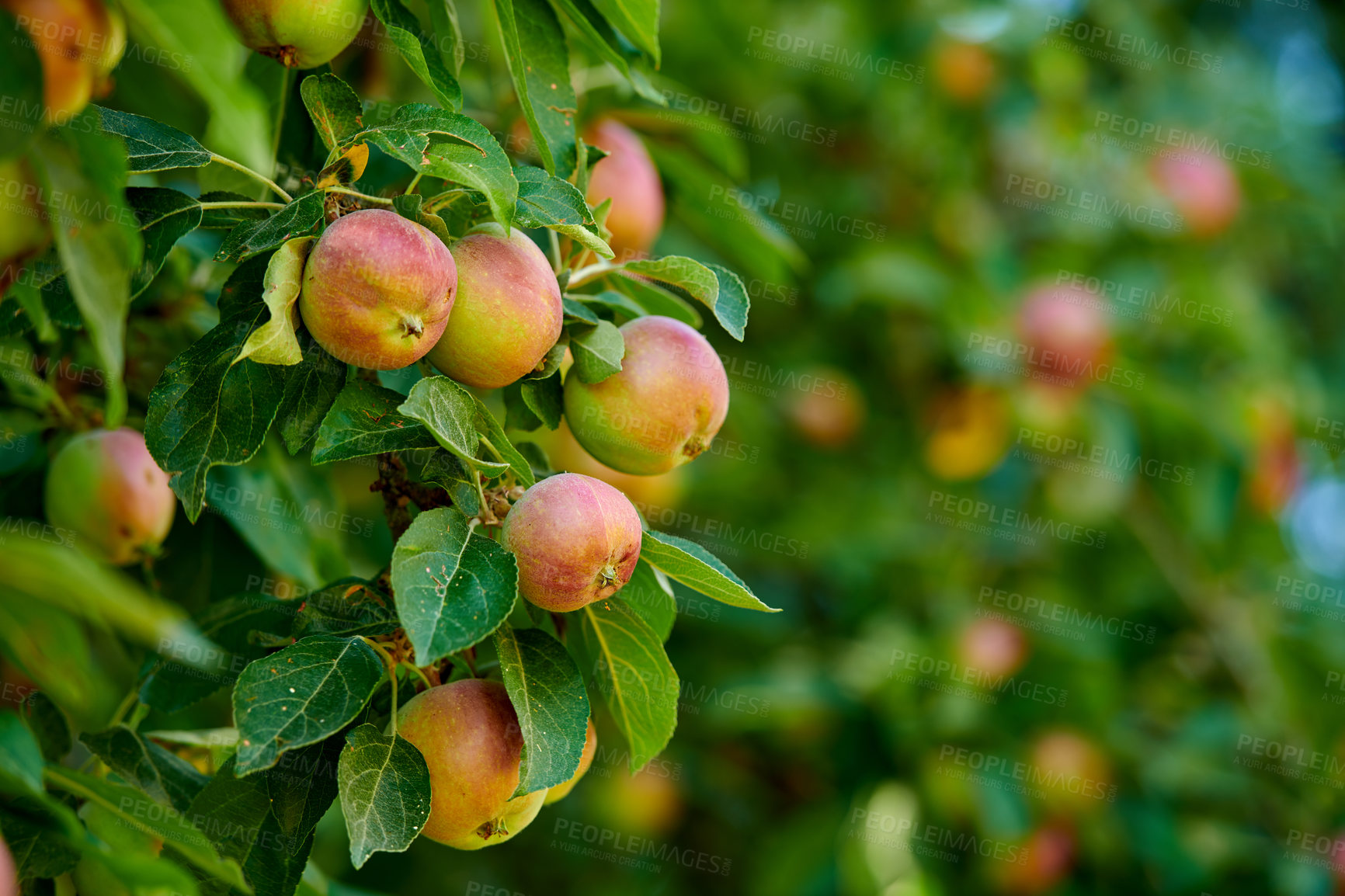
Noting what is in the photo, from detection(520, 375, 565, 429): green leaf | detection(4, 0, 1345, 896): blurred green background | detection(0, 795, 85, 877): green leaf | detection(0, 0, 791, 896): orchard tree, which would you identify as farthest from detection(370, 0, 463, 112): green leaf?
detection(4, 0, 1345, 896): blurred green background

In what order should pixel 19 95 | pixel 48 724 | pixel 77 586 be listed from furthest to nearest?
1. pixel 48 724
2. pixel 19 95
3. pixel 77 586

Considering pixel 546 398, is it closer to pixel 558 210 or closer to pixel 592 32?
pixel 558 210

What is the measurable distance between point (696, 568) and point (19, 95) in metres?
0.52

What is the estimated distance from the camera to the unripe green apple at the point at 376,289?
735mm

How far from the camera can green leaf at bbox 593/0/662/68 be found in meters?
0.99

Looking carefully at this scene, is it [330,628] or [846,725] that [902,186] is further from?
[330,628]

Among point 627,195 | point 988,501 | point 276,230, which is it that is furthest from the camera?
point 988,501

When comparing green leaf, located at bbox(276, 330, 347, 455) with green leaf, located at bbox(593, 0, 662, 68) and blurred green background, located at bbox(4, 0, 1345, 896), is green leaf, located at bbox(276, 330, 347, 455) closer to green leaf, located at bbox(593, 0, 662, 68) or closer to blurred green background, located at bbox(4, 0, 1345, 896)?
green leaf, located at bbox(593, 0, 662, 68)

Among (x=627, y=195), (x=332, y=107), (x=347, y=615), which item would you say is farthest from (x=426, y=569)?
(x=627, y=195)

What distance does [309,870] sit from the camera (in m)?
1.09

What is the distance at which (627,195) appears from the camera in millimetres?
1291

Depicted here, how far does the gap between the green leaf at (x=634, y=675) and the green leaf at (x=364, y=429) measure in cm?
20

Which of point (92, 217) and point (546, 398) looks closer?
point (92, 217)

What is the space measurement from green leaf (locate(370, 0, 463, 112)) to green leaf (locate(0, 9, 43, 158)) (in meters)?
0.24
